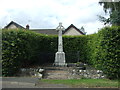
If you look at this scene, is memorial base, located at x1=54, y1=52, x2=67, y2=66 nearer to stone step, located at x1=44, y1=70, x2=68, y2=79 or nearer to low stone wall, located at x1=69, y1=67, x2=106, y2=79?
stone step, located at x1=44, y1=70, x2=68, y2=79

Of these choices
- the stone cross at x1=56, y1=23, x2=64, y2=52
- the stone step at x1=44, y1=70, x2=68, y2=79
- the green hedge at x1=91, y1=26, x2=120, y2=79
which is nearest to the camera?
the green hedge at x1=91, y1=26, x2=120, y2=79

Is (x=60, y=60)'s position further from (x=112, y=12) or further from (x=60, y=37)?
(x=112, y=12)

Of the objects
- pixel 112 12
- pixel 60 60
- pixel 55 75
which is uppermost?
pixel 112 12

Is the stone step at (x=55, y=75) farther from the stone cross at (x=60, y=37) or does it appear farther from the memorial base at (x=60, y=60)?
the stone cross at (x=60, y=37)

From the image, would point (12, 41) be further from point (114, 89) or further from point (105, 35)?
point (114, 89)

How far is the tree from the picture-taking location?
43.7 feet

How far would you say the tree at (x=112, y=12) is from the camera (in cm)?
1331

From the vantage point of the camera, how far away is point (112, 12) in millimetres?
16438

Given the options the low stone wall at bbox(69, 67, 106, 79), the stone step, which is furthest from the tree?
the stone step

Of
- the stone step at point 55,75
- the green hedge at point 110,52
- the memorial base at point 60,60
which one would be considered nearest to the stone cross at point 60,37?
the memorial base at point 60,60

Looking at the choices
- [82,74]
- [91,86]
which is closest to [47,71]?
[82,74]

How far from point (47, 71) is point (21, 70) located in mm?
1739

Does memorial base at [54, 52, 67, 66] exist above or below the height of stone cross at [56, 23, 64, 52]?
below

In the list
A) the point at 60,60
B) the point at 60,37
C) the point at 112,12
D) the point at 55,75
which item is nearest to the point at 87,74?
the point at 55,75
